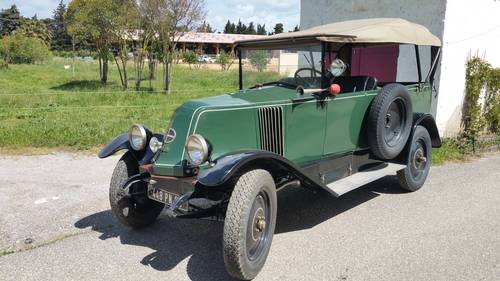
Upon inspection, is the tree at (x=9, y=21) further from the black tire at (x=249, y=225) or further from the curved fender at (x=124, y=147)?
the black tire at (x=249, y=225)

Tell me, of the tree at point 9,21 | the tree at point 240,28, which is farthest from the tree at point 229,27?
the tree at point 9,21

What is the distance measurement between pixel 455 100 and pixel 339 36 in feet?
16.6

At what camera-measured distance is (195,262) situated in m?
3.66

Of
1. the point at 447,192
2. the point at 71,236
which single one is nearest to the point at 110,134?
the point at 71,236

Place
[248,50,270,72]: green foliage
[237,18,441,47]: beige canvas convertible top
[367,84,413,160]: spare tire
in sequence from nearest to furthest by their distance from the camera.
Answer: [237,18,441,47]: beige canvas convertible top < [367,84,413,160]: spare tire < [248,50,270,72]: green foliage

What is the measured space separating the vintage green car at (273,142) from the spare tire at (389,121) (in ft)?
0.04

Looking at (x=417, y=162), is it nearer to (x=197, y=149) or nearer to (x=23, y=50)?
(x=197, y=149)

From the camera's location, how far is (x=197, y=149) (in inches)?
134

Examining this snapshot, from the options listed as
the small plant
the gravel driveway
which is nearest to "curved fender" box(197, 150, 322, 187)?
the gravel driveway

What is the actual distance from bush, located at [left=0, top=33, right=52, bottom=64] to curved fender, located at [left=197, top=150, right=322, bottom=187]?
33984 millimetres

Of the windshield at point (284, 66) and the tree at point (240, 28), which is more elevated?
the tree at point (240, 28)

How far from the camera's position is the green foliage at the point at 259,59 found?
4.98m

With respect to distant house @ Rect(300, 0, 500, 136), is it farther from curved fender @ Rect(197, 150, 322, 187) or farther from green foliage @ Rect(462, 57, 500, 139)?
curved fender @ Rect(197, 150, 322, 187)

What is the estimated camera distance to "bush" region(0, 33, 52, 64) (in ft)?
109
